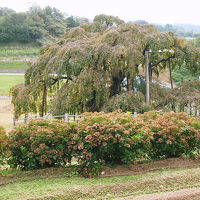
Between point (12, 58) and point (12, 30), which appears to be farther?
point (12, 30)

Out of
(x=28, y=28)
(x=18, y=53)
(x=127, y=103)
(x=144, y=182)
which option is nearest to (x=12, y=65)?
(x=18, y=53)

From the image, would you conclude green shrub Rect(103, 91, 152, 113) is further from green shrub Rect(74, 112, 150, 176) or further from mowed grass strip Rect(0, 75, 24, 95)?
mowed grass strip Rect(0, 75, 24, 95)

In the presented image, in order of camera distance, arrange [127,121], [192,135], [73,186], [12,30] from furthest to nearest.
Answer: [12,30] → [192,135] → [127,121] → [73,186]

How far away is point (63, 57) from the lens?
53.9 ft

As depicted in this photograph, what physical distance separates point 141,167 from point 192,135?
5.50ft

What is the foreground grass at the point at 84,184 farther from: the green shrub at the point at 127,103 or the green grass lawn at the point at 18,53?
the green grass lawn at the point at 18,53

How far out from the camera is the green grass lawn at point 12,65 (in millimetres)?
55591

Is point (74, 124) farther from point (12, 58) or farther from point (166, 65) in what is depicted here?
point (12, 58)

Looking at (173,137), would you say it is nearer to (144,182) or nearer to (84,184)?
(144,182)

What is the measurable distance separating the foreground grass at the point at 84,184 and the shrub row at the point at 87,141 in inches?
14.4

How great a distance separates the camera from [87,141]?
812 centimetres

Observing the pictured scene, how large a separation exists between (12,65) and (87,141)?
2000 inches

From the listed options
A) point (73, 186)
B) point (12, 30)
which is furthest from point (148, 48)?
point (12, 30)

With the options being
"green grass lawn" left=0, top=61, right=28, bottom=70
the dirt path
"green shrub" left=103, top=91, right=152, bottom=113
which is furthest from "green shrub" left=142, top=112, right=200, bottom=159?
"green grass lawn" left=0, top=61, right=28, bottom=70
